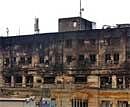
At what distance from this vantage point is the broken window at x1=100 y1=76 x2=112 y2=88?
39300 millimetres

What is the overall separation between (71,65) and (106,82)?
469 cm

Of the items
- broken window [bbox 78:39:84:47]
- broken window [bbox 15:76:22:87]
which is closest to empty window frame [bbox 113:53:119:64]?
broken window [bbox 78:39:84:47]

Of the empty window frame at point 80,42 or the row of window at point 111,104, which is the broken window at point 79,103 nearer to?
the row of window at point 111,104

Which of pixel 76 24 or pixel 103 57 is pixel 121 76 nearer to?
pixel 103 57

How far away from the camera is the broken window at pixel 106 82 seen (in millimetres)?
39300

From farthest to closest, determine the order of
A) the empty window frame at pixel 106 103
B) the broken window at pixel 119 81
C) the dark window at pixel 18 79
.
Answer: the dark window at pixel 18 79, the empty window frame at pixel 106 103, the broken window at pixel 119 81

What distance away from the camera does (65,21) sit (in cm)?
4547

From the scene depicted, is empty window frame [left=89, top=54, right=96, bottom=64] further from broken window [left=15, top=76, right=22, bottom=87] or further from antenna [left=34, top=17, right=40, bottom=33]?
antenna [left=34, top=17, right=40, bottom=33]

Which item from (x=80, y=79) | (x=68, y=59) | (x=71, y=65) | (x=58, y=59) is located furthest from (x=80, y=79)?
(x=58, y=59)

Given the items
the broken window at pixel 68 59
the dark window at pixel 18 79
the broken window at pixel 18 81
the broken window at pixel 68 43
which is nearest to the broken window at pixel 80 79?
the broken window at pixel 68 59

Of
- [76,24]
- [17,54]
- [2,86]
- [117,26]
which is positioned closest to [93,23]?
[76,24]

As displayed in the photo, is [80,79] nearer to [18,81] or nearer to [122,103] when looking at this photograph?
[122,103]

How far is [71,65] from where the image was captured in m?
41.7

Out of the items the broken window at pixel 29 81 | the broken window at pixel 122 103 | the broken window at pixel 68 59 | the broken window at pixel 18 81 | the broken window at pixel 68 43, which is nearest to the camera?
the broken window at pixel 122 103
